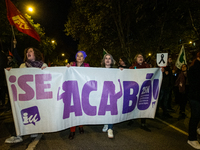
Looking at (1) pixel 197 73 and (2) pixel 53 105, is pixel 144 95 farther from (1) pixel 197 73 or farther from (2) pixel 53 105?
(2) pixel 53 105

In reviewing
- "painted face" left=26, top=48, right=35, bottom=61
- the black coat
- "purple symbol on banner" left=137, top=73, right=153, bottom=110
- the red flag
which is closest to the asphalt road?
"purple symbol on banner" left=137, top=73, right=153, bottom=110

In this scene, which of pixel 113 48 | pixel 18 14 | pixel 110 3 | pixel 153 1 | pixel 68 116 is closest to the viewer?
pixel 68 116

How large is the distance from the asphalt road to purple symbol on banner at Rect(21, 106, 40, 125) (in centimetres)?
44

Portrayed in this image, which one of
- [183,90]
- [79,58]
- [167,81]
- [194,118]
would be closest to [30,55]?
[79,58]

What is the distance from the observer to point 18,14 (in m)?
4.94

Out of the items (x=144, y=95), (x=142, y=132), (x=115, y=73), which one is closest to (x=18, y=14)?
(x=115, y=73)

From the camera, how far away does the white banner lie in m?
2.86

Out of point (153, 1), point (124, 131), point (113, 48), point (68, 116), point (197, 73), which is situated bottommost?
point (124, 131)

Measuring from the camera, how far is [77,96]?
10.2 ft

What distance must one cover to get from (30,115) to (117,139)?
1.86 m

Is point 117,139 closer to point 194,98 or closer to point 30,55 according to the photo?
point 194,98

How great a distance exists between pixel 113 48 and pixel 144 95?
9.94m

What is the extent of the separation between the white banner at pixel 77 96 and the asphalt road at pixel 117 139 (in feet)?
1.05

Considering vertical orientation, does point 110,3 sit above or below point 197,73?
above
